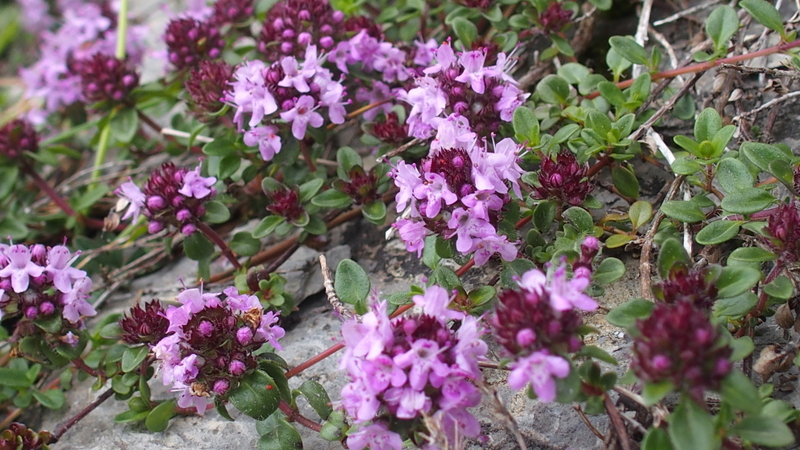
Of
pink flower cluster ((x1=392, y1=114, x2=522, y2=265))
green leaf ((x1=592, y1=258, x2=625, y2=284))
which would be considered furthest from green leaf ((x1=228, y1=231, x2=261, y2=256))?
green leaf ((x1=592, y1=258, x2=625, y2=284))

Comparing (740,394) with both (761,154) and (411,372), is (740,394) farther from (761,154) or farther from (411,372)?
(761,154)

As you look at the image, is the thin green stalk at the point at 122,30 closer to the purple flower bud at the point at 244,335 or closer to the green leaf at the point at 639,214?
the purple flower bud at the point at 244,335

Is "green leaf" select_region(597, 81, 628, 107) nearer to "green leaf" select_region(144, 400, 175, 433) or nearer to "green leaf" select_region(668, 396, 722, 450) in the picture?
"green leaf" select_region(668, 396, 722, 450)

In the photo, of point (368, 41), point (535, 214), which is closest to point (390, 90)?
point (368, 41)

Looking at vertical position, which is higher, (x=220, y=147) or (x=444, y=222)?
(x=444, y=222)

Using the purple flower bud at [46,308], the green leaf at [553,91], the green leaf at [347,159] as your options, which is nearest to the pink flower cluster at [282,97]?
the green leaf at [347,159]

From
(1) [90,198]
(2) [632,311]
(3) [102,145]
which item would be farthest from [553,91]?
(3) [102,145]

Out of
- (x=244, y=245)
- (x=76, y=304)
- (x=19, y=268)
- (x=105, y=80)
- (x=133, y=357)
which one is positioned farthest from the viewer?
(x=105, y=80)
